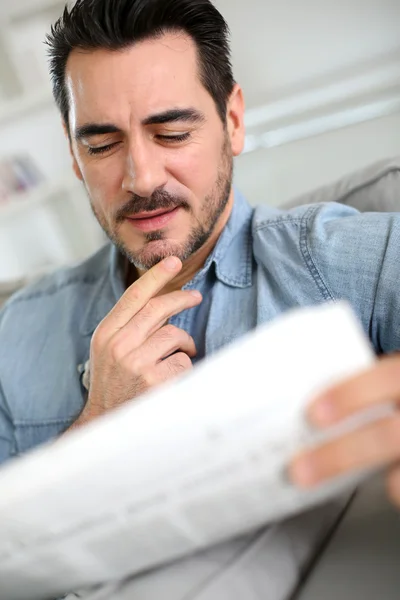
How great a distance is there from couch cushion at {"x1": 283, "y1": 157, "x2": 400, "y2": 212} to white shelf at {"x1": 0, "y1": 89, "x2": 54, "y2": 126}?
156 cm

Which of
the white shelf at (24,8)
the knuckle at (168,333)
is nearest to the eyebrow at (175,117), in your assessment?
the knuckle at (168,333)

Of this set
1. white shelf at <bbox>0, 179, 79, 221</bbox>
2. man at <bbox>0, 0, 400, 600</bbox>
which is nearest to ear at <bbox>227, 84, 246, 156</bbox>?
man at <bbox>0, 0, 400, 600</bbox>

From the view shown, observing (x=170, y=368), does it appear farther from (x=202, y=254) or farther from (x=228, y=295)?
(x=202, y=254)

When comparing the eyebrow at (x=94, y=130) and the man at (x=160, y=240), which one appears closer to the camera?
the man at (x=160, y=240)

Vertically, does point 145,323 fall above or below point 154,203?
below

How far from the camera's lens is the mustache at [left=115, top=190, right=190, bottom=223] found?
0.81 metres

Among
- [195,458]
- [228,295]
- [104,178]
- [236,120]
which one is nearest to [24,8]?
[236,120]

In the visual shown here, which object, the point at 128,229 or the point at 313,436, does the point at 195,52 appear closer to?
the point at 128,229

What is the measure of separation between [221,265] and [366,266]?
25cm

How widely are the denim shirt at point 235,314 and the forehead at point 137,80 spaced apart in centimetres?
22

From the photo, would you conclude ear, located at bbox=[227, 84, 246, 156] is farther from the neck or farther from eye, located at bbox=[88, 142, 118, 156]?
eye, located at bbox=[88, 142, 118, 156]

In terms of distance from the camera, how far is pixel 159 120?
2.58 feet

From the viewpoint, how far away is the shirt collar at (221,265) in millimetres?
829

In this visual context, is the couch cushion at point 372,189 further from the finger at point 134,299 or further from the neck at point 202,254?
the finger at point 134,299
